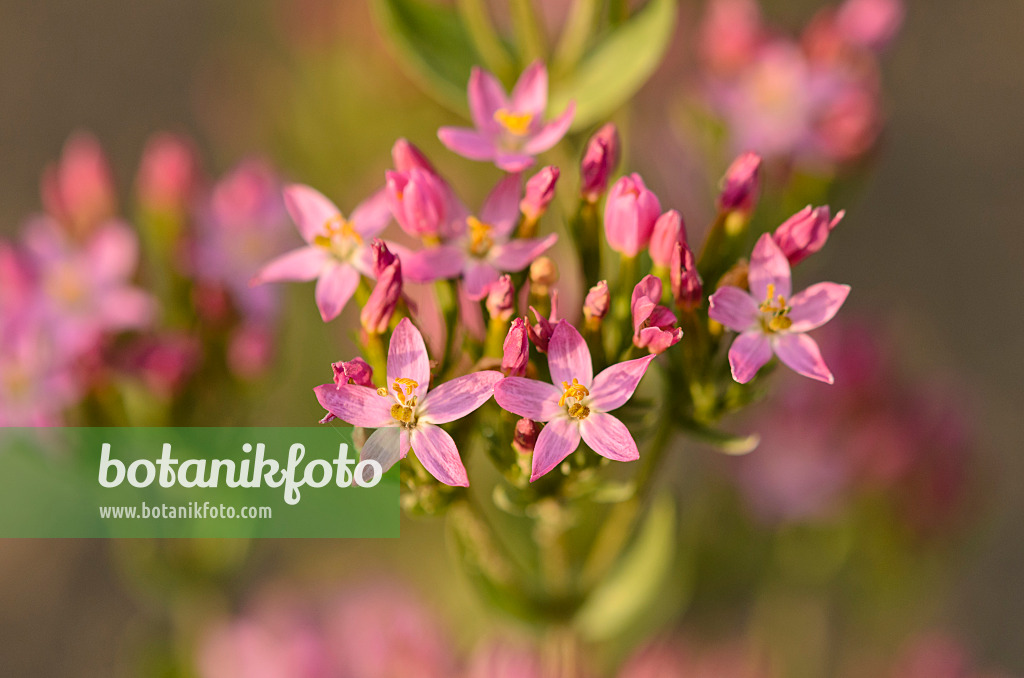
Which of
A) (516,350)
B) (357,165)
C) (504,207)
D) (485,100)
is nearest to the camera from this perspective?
(516,350)

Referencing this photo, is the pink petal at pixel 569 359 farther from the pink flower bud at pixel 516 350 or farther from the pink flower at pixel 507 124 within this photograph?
the pink flower at pixel 507 124

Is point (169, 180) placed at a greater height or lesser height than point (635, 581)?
greater

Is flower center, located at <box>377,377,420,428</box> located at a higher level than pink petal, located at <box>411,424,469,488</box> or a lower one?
higher

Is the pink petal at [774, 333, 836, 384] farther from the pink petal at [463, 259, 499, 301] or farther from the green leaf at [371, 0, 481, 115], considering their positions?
the green leaf at [371, 0, 481, 115]

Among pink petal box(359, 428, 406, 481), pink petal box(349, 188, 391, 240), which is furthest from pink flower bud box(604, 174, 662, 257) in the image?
pink petal box(359, 428, 406, 481)

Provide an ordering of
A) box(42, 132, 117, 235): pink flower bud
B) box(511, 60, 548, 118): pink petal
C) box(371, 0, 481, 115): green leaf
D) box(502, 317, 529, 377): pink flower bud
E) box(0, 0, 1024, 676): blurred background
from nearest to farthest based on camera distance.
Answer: box(502, 317, 529, 377): pink flower bud
box(511, 60, 548, 118): pink petal
box(371, 0, 481, 115): green leaf
box(42, 132, 117, 235): pink flower bud
box(0, 0, 1024, 676): blurred background

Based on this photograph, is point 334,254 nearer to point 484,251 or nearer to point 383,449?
point 484,251

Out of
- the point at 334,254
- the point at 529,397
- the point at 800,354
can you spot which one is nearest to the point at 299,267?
the point at 334,254
